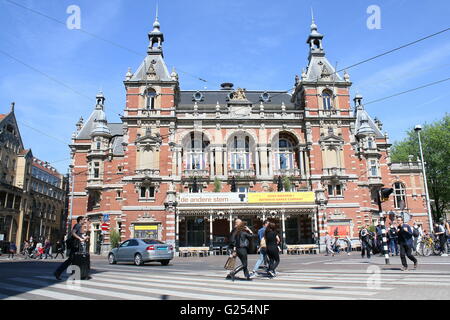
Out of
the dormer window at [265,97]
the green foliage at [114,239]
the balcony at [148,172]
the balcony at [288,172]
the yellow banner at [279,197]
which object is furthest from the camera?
the dormer window at [265,97]

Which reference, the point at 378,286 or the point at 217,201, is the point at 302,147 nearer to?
the point at 217,201

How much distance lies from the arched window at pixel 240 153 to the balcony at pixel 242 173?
74 centimetres

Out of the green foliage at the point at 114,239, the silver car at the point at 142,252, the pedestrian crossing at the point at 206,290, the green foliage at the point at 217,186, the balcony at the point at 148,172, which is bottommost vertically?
the pedestrian crossing at the point at 206,290

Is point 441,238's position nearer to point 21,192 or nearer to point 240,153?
point 240,153

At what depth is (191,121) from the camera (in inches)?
1432

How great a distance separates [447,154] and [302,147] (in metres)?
23.6

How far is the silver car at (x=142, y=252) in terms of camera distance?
17.3 meters

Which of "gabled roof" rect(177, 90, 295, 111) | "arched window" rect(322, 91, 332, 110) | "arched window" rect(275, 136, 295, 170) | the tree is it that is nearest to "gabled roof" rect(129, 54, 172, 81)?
"gabled roof" rect(177, 90, 295, 111)

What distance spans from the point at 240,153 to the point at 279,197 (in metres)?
7.51

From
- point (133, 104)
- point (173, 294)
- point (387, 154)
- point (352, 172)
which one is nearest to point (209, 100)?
point (133, 104)

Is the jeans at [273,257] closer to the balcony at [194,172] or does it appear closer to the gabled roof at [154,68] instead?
the balcony at [194,172]

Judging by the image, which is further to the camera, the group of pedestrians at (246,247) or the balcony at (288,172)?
the balcony at (288,172)

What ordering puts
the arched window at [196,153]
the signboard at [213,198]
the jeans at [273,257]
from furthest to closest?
1. the arched window at [196,153]
2. the signboard at [213,198]
3. the jeans at [273,257]

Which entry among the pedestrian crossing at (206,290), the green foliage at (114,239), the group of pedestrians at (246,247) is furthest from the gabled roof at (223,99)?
the pedestrian crossing at (206,290)
